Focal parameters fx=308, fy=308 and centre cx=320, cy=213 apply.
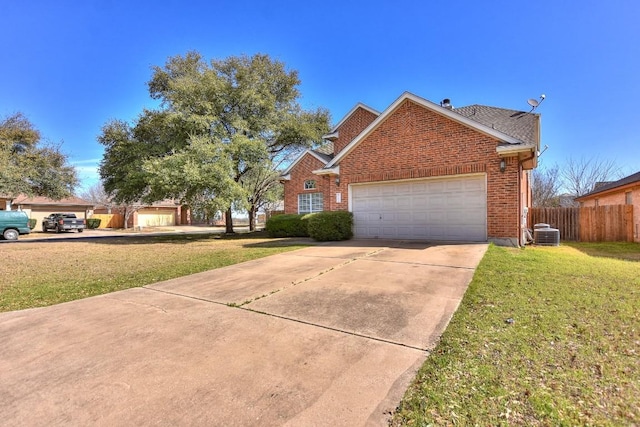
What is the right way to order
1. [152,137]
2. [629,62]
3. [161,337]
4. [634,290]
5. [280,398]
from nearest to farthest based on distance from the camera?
[280,398], [161,337], [634,290], [629,62], [152,137]

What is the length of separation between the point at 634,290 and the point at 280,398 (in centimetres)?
565

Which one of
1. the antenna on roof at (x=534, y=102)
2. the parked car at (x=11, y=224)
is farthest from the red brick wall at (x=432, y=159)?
the parked car at (x=11, y=224)

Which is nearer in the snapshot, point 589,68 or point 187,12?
point 187,12

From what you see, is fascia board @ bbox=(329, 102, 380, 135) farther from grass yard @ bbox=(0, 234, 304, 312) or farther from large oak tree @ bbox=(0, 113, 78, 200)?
large oak tree @ bbox=(0, 113, 78, 200)

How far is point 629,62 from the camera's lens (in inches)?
521

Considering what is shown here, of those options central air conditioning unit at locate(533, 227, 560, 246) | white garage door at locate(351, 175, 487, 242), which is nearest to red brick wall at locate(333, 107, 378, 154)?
white garage door at locate(351, 175, 487, 242)

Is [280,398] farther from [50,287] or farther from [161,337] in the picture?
[50,287]

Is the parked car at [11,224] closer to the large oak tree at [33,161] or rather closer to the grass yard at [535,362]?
the large oak tree at [33,161]

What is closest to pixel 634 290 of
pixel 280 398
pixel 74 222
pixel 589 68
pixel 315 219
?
pixel 280 398

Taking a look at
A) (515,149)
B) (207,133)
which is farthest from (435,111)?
(207,133)

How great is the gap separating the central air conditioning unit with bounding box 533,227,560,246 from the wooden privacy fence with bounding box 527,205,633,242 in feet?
11.0

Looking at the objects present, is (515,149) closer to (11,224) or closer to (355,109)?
(355,109)

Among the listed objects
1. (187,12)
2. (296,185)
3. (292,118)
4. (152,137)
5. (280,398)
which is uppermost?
(187,12)

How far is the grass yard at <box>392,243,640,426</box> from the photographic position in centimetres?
203
